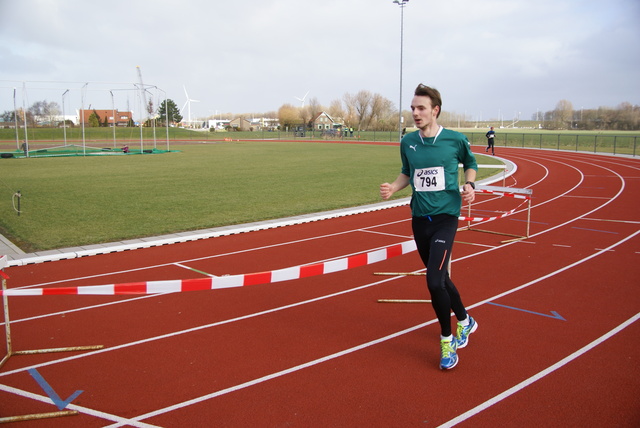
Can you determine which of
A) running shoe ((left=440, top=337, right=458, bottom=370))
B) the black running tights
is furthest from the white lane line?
the black running tights

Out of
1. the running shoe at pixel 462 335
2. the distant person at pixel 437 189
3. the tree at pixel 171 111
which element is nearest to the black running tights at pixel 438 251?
the distant person at pixel 437 189

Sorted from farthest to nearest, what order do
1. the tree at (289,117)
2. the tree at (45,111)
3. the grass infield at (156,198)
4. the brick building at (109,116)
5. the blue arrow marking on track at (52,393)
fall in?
1. the tree at (289,117)
2. the brick building at (109,116)
3. the tree at (45,111)
4. the grass infield at (156,198)
5. the blue arrow marking on track at (52,393)

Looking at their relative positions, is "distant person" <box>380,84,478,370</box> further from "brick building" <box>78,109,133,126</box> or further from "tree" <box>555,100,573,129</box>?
"tree" <box>555,100,573,129</box>

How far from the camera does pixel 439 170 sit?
4234 millimetres

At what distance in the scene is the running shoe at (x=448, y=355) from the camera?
4.32 m

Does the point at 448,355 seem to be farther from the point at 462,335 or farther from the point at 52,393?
the point at 52,393

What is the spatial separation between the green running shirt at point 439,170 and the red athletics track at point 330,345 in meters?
1.41

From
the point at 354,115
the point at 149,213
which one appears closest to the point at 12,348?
the point at 149,213

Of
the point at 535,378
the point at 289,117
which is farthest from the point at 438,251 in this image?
the point at 289,117

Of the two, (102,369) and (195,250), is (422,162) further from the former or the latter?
(195,250)

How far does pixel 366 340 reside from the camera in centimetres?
501

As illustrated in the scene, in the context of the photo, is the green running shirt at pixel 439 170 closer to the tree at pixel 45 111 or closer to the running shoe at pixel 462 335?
the running shoe at pixel 462 335

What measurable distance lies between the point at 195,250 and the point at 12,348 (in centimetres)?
413

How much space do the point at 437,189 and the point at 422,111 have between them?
2.18ft
